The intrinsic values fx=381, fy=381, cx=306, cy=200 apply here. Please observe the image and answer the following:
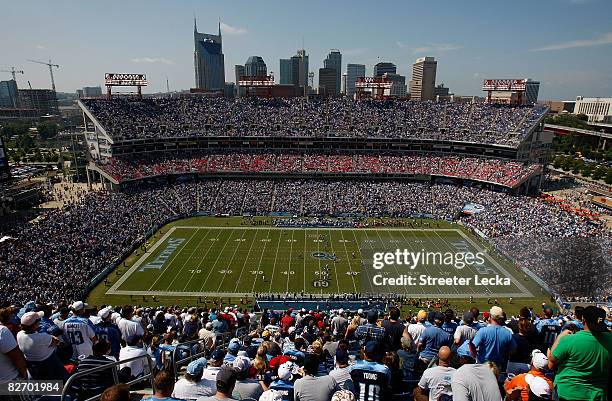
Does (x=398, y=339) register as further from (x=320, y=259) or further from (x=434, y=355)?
(x=320, y=259)

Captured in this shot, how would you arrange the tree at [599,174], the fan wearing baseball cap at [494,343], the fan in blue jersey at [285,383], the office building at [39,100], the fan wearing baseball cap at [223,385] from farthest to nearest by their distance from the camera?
the office building at [39,100] < the tree at [599,174] < the fan wearing baseball cap at [494,343] < the fan in blue jersey at [285,383] < the fan wearing baseball cap at [223,385]

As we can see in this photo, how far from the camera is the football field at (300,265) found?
100 feet

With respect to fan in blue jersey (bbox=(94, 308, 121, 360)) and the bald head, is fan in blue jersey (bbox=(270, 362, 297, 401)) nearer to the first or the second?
the bald head

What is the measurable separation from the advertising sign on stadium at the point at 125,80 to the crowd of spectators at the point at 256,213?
22.7 meters

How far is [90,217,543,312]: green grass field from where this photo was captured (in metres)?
30.3

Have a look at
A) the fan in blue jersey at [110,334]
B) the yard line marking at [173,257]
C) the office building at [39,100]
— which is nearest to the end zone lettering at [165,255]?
the yard line marking at [173,257]

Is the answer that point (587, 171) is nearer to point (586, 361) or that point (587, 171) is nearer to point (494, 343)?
point (494, 343)

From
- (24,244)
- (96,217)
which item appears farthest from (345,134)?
(24,244)

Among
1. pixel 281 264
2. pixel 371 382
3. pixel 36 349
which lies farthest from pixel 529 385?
pixel 281 264

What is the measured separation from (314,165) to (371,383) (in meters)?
53.4

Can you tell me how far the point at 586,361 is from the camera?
429 centimetres

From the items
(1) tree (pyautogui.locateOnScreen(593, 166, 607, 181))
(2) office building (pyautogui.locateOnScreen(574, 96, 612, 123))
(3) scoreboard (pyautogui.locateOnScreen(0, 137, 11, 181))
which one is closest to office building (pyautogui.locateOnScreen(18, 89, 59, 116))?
(3) scoreboard (pyautogui.locateOnScreen(0, 137, 11, 181))

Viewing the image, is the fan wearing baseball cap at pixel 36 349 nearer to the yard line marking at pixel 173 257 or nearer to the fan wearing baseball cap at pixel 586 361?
the fan wearing baseball cap at pixel 586 361

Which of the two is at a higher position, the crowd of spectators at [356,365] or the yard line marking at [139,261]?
the crowd of spectators at [356,365]
